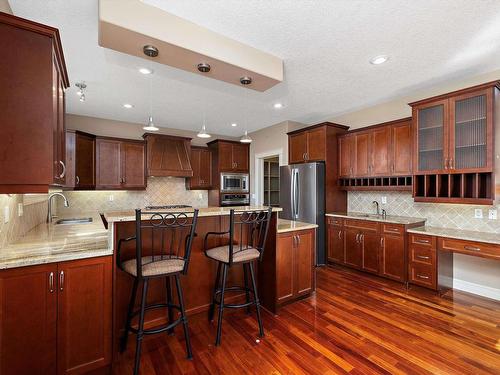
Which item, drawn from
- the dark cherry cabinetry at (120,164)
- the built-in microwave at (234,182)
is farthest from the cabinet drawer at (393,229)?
the dark cherry cabinetry at (120,164)

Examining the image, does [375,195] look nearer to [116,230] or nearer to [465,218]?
[465,218]

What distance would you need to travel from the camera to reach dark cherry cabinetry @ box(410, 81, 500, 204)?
2721 millimetres

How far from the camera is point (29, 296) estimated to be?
5.07 feet

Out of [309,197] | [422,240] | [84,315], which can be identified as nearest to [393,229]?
[422,240]

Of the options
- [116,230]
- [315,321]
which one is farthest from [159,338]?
[315,321]

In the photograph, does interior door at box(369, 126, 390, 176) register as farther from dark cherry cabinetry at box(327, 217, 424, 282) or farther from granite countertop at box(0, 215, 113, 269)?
granite countertop at box(0, 215, 113, 269)

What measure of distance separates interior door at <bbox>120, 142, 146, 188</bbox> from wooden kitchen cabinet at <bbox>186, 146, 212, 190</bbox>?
42.6 inches

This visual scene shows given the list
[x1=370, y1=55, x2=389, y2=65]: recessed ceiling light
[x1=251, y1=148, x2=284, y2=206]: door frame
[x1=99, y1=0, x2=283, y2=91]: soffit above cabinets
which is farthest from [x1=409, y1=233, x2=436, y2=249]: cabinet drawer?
[x1=251, y1=148, x2=284, y2=206]: door frame

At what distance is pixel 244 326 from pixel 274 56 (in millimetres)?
2734

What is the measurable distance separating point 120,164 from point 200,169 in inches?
66.3

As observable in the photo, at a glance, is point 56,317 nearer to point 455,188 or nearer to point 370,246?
point 370,246

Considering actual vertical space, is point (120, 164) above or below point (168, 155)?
below

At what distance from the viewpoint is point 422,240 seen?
3113mm

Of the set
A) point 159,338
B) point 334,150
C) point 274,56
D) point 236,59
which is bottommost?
point 159,338
